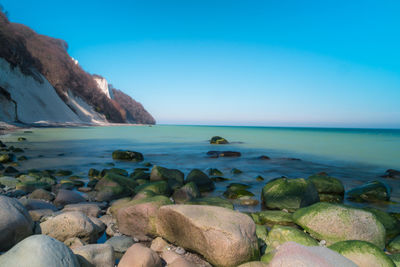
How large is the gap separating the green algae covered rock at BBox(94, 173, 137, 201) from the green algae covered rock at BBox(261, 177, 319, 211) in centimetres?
284

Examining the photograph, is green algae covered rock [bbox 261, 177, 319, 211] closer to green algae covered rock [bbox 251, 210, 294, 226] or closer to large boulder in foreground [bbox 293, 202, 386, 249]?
green algae covered rock [bbox 251, 210, 294, 226]

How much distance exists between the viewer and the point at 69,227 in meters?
2.70

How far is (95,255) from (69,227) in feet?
2.65

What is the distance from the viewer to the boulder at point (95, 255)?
6.72ft

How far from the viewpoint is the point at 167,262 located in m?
2.41

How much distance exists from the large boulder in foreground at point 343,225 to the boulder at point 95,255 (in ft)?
8.43

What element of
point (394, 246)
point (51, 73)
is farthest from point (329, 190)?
point (51, 73)

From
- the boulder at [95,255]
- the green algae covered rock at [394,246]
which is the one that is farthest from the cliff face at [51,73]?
the green algae covered rock at [394,246]

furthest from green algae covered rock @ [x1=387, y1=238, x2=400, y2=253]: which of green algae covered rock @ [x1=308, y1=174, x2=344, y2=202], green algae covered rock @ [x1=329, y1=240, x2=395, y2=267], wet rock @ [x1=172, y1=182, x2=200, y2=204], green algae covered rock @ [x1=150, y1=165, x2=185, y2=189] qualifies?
green algae covered rock @ [x1=150, y1=165, x2=185, y2=189]

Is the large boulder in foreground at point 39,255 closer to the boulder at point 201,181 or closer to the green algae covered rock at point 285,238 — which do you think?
the green algae covered rock at point 285,238

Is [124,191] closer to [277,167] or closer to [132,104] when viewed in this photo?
[277,167]

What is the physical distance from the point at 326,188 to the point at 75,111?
47.7 m

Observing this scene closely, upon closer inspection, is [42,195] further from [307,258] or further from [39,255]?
[307,258]

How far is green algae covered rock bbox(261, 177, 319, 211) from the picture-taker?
4.29 metres
